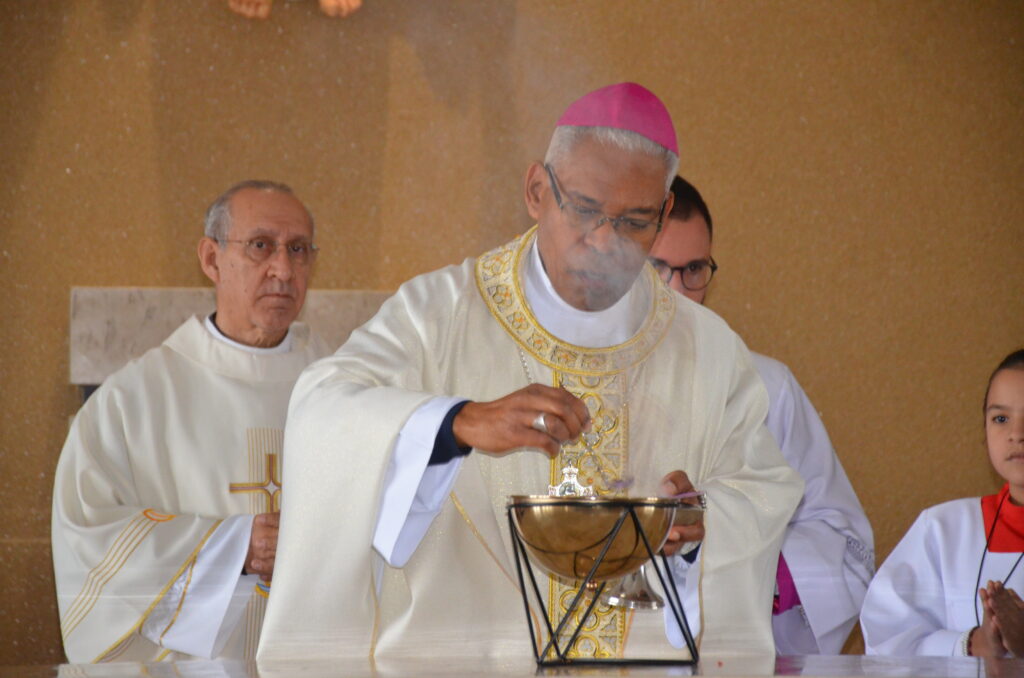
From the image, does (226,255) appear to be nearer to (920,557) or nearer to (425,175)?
(425,175)

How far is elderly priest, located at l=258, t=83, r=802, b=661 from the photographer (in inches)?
102

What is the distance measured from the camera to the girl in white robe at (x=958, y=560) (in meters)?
3.78

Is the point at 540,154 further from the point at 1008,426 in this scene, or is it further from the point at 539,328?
the point at 539,328

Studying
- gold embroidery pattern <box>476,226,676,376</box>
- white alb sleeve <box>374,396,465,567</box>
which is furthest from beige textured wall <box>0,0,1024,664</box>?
white alb sleeve <box>374,396,465,567</box>

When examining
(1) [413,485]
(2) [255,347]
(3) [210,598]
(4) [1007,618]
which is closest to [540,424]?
(1) [413,485]

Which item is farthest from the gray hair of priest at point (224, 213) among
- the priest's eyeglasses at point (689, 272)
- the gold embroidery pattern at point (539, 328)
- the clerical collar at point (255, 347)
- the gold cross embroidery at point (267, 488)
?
the gold embroidery pattern at point (539, 328)

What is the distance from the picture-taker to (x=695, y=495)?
2.41 meters

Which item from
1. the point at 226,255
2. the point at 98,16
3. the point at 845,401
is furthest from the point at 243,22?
the point at 845,401

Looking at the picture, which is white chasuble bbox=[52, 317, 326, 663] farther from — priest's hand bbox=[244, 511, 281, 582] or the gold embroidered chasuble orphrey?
the gold embroidered chasuble orphrey

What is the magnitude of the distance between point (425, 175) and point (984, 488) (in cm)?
276

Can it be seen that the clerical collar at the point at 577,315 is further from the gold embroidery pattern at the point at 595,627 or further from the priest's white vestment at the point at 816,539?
the priest's white vestment at the point at 816,539

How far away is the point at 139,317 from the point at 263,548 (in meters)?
Result: 1.77

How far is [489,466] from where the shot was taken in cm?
296

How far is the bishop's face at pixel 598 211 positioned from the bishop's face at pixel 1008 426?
1.47m
